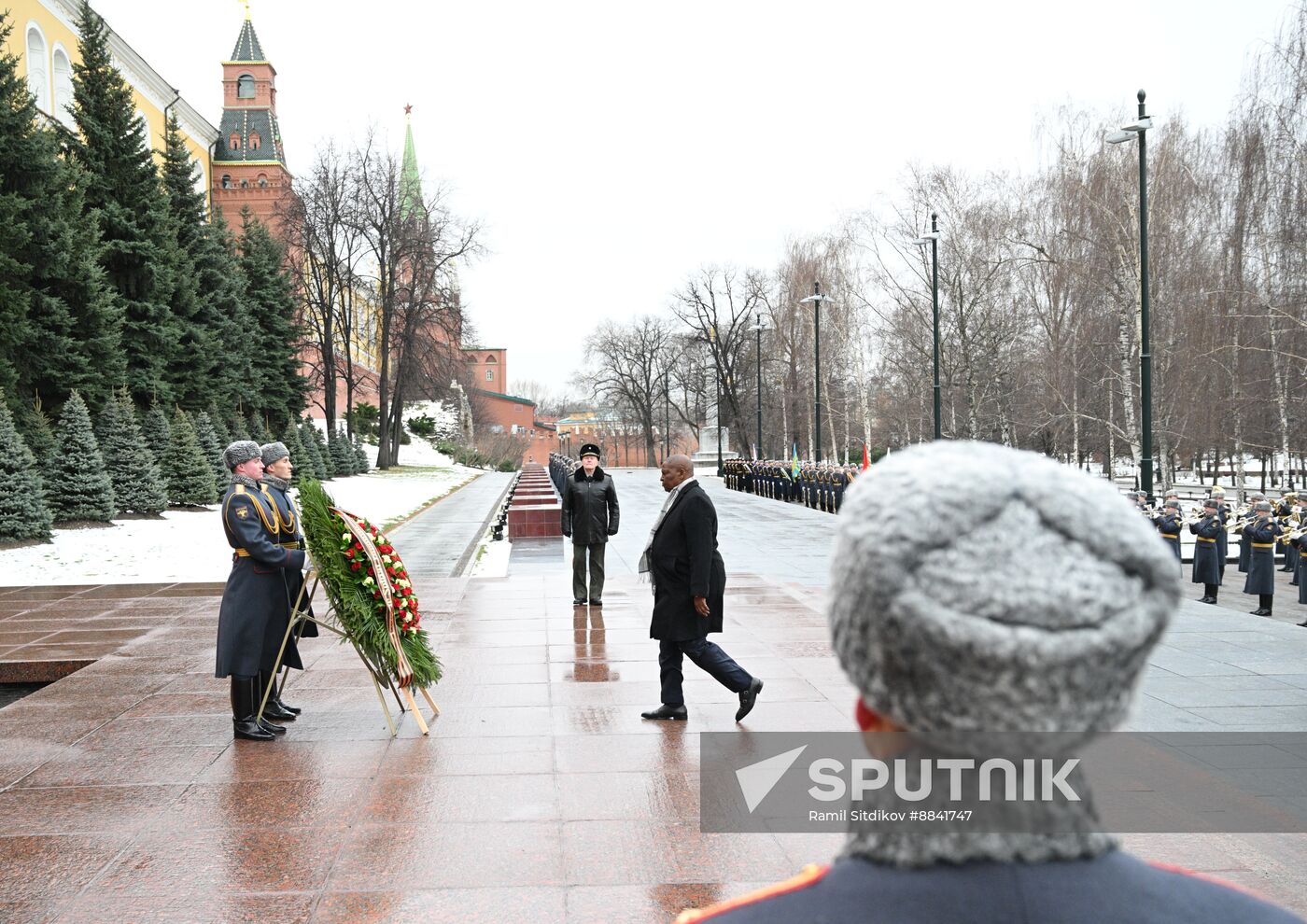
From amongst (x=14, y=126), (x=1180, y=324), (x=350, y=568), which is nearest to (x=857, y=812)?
(x=350, y=568)

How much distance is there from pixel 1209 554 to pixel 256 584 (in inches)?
483

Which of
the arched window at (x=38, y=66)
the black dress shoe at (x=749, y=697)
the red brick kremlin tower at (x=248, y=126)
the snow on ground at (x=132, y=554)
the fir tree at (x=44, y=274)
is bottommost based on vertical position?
the snow on ground at (x=132, y=554)

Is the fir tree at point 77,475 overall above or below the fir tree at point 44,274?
below

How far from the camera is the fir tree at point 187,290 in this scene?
29.8 metres

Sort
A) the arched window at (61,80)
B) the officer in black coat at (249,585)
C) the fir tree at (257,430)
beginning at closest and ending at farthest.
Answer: the officer in black coat at (249,585)
the fir tree at (257,430)
the arched window at (61,80)

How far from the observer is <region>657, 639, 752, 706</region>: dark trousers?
7.10 metres

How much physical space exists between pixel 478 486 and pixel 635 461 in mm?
68165

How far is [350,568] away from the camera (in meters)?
6.98

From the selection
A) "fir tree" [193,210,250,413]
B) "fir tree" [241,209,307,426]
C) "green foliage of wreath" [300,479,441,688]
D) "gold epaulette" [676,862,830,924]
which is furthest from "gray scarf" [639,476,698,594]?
"fir tree" [241,209,307,426]

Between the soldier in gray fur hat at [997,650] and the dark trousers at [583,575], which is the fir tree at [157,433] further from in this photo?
the soldier in gray fur hat at [997,650]

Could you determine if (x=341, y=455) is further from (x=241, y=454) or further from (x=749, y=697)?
(x=749, y=697)

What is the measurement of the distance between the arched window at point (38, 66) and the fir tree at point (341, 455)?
1710 cm

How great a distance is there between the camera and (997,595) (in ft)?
3.45

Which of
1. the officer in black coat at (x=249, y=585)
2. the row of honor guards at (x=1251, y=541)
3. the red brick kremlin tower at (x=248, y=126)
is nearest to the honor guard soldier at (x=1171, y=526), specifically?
the row of honor guards at (x=1251, y=541)
